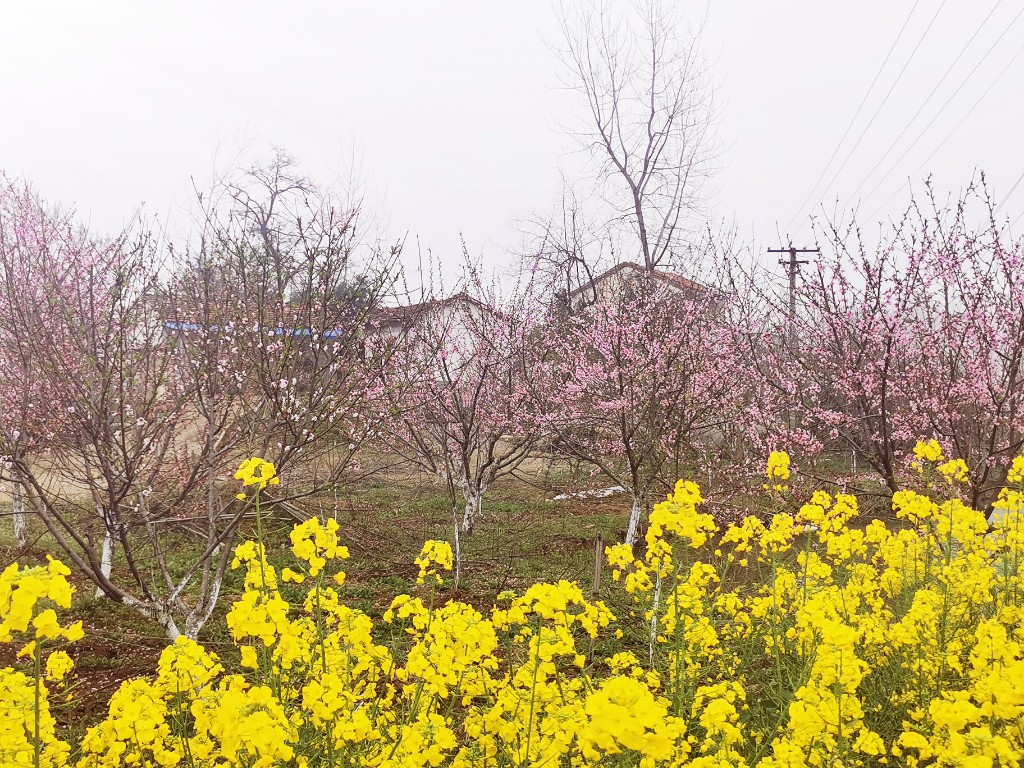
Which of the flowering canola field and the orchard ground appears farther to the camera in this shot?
the orchard ground

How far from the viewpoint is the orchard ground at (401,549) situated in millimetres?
5500

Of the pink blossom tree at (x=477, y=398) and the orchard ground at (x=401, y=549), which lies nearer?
the orchard ground at (x=401, y=549)

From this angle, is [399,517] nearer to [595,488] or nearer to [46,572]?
[595,488]

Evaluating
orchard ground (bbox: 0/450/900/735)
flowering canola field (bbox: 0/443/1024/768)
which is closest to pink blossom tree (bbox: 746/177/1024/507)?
orchard ground (bbox: 0/450/900/735)

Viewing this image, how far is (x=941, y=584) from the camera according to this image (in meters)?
4.14

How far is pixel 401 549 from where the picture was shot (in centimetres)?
972

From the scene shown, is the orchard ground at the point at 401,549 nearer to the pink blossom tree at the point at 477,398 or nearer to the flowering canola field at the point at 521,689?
the pink blossom tree at the point at 477,398

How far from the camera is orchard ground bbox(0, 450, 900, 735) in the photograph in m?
5.50

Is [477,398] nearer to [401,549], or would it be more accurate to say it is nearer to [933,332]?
[401,549]

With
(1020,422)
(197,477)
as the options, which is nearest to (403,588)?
(197,477)

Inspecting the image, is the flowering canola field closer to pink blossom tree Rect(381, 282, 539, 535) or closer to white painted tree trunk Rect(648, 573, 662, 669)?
white painted tree trunk Rect(648, 573, 662, 669)

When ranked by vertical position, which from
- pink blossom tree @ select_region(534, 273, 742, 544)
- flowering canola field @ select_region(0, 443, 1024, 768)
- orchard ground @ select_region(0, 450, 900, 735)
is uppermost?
pink blossom tree @ select_region(534, 273, 742, 544)

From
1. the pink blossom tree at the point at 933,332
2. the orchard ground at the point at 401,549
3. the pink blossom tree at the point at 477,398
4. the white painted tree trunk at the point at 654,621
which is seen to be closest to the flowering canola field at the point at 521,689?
the white painted tree trunk at the point at 654,621

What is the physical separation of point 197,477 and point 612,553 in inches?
122
